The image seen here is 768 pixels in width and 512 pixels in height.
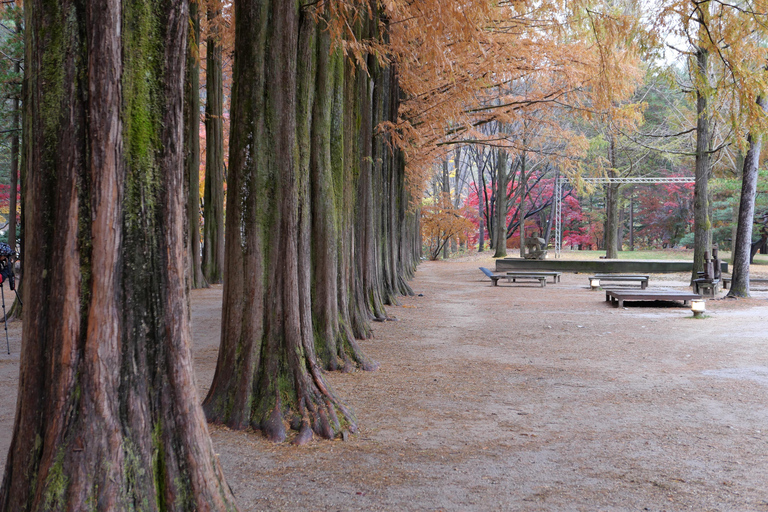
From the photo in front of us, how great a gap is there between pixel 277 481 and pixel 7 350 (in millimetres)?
6372

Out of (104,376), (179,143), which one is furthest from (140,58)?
(104,376)

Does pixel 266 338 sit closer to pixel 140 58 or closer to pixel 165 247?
pixel 165 247

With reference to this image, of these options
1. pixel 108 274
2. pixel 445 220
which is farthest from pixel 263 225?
pixel 445 220

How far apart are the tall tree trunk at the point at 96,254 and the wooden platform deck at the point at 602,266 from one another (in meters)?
24.2

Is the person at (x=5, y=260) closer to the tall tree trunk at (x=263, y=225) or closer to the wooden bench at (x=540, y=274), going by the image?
the tall tree trunk at (x=263, y=225)

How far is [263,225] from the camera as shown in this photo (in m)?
5.50

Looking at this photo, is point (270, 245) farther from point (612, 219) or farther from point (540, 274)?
point (612, 219)

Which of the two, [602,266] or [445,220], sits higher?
[445,220]

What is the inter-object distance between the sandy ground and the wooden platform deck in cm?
1528

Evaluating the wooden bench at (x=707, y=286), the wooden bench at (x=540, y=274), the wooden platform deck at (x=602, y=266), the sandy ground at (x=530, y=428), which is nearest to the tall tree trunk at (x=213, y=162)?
the sandy ground at (x=530, y=428)

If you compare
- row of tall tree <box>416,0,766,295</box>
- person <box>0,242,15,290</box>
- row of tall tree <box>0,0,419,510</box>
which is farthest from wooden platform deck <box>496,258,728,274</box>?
row of tall tree <box>0,0,419,510</box>

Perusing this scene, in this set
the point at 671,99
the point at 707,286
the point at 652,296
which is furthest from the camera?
the point at 671,99

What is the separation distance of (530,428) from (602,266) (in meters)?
22.1

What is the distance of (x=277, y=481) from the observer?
404cm
